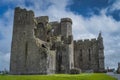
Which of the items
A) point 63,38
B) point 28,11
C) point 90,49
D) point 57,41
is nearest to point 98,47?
point 90,49

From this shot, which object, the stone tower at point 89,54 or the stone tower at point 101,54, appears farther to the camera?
the stone tower at point 89,54

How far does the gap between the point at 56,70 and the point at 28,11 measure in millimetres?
16779

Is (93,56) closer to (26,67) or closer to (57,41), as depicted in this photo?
(57,41)

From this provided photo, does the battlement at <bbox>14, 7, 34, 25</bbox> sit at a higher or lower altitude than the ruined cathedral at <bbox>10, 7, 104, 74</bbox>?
higher

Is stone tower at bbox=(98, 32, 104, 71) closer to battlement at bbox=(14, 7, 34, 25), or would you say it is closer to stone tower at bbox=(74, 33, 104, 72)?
stone tower at bbox=(74, 33, 104, 72)

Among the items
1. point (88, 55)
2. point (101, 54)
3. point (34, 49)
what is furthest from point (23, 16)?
point (101, 54)

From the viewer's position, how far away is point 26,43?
5506 cm

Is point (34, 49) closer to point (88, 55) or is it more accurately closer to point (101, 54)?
point (101, 54)

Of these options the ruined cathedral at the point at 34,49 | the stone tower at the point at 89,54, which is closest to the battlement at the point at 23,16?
the ruined cathedral at the point at 34,49

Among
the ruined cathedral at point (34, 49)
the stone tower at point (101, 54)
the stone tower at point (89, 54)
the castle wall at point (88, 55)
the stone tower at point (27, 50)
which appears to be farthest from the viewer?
the castle wall at point (88, 55)

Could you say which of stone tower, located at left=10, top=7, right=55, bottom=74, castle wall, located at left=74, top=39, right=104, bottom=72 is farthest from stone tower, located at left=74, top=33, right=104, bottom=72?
stone tower, located at left=10, top=7, right=55, bottom=74

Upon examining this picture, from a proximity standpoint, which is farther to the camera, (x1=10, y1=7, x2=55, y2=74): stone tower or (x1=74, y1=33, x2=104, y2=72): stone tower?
(x1=74, y1=33, x2=104, y2=72): stone tower

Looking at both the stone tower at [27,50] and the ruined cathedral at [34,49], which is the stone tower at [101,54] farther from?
the stone tower at [27,50]

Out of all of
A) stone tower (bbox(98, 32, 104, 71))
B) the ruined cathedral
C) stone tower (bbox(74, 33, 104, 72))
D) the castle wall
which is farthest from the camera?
the castle wall
